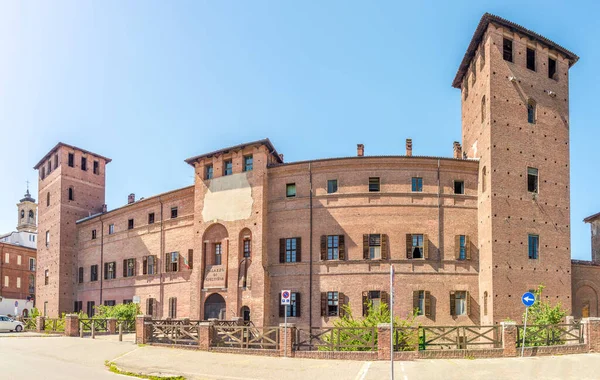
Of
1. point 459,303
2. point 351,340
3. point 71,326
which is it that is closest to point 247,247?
point 71,326

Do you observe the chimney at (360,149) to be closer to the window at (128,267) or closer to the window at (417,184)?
the window at (417,184)

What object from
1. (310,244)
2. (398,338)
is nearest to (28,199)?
(310,244)

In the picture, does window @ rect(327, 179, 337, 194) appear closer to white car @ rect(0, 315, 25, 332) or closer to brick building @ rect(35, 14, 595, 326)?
brick building @ rect(35, 14, 595, 326)

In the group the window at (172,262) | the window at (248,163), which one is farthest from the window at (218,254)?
the window at (172,262)

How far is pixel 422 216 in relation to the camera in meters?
34.5

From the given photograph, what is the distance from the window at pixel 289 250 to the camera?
35.9m

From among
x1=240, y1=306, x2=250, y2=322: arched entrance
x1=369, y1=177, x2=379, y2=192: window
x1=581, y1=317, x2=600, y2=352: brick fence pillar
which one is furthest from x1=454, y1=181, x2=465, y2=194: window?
x1=240, y1=306, x2=250, y2=322: arched entrance

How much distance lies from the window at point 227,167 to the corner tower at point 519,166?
16.1 m

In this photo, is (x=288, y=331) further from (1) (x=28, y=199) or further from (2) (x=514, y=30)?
(1) (x=28, y=199)

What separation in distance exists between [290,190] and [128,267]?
1897 centimetres

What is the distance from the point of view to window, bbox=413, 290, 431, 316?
3338 cm

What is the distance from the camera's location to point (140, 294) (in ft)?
153

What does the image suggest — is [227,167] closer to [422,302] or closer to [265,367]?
[422,302]

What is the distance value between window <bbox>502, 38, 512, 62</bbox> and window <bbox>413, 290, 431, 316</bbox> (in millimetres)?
15089
